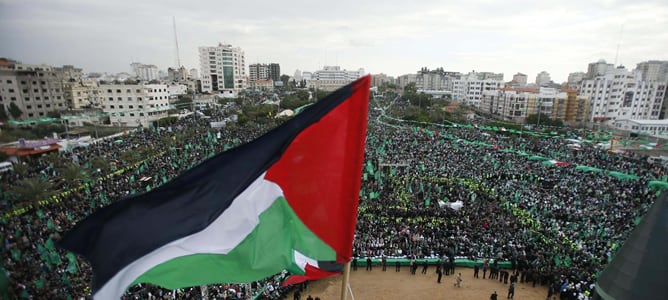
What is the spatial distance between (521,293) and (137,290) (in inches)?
519

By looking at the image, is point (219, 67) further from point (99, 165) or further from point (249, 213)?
point (249, 213)

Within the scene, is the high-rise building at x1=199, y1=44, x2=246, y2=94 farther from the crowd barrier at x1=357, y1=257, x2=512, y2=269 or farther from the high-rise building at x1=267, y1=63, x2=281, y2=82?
the crowd barrier at x1=357, y1=257, x2=512, y2=269

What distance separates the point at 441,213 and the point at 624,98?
221ft

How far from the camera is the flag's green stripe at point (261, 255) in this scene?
3725 mm

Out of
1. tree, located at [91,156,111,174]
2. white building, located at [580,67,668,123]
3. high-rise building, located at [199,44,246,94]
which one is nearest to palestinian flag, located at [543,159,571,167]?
tree, located at [91,156,111,174]

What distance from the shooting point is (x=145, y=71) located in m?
148

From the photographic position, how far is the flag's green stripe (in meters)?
3.72

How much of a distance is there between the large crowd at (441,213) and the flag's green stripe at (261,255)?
272 inches

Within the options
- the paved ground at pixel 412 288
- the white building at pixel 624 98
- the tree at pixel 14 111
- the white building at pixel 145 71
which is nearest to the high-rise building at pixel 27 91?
the tree at pixel 14 111

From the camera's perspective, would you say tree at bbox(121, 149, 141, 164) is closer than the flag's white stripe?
No

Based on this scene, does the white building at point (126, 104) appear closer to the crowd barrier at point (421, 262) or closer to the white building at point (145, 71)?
the crowd barrier at point (421, 262)

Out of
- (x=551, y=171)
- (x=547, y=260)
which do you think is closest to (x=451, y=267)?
(x=547, y=260)

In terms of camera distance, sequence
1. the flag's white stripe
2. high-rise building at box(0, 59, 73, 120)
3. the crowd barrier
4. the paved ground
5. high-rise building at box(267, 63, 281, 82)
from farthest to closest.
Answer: high-rise building at box(267, 63, 281, 82) < high-rise building at box(0, 59, 73, 120) < the crowd barrier < the paved ground < the flag's white stripe

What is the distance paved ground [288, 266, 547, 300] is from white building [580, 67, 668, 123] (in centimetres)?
6490
